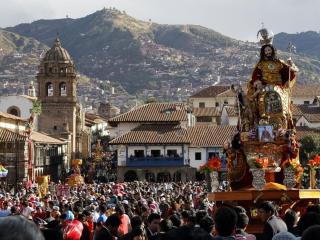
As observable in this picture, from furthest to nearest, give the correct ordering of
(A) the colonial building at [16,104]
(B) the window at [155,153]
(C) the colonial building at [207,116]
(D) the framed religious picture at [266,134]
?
(C) the colonial building at [207,116]
(A) the colonial building at [16,104]
(B) the window at [155,153]
(D) the framed religious picture at [266,134]

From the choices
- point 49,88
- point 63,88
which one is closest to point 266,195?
point 63,88

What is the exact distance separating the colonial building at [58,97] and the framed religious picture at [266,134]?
304 feet

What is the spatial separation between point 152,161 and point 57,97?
33.9 m

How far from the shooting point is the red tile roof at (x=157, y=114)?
295 feet

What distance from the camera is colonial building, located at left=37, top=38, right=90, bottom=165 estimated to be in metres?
117

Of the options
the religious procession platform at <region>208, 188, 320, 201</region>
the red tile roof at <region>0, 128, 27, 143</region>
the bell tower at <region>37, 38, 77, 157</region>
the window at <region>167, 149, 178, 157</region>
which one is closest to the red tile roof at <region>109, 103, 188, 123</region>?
the window at <region>167, 149, 178, 157</region>

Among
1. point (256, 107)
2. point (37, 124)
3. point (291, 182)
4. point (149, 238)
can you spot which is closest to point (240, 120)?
point (256, 107)

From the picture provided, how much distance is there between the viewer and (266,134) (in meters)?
24.8

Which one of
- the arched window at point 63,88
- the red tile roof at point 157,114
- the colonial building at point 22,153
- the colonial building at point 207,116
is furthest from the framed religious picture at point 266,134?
the colonial building at point 207,116

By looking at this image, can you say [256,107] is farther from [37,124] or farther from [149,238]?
[37,124]

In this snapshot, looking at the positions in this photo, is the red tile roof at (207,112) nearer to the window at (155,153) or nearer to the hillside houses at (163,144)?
the hillside houses at (163,144)

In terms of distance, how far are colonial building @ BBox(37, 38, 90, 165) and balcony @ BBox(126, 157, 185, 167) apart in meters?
31.2

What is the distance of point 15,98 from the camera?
120 m

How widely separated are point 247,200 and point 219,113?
9873cm
